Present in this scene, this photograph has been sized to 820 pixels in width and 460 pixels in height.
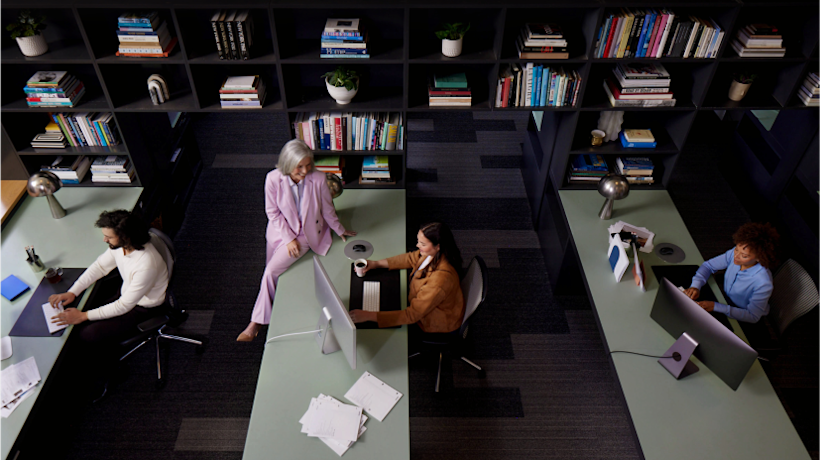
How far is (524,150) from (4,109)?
4514 mm

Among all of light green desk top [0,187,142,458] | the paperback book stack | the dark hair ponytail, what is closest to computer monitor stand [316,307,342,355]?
the dark hair ponytail

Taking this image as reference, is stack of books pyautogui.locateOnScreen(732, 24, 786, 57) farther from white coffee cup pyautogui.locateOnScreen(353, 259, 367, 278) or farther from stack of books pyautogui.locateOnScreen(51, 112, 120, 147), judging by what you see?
stack of books pyautogui.locateOnScreen(51, 112, 120, 147)

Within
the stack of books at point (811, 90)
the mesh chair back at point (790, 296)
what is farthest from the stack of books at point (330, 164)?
the stack of books at point (811, 90)

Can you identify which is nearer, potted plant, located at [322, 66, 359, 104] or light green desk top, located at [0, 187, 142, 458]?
light green desk top, located at [0, 187, 142, 458]

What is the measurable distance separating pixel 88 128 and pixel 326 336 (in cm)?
261

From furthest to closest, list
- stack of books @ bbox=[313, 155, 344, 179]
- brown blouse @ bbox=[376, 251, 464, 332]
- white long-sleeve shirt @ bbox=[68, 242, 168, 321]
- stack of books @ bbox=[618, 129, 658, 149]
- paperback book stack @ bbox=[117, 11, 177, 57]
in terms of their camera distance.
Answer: stack of books @ bbox=[313, 155, 344, 179] < stack of books @ bbox=[618, 129, 658, 149] < paperback book stack @ bbox=[117, 11, 177, 57] < white long-sleeve shirt @ bbox=[68, 242, 168, 321] < brown blouse @ bbox=[376, 251, 464, 332]

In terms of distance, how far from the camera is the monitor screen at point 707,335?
2.71 m

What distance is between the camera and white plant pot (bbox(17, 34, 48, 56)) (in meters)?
3.63

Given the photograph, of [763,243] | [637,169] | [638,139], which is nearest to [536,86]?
[638,139]

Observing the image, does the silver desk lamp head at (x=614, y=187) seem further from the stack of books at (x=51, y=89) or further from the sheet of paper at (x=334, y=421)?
the stack of books at (x=51, y=89)

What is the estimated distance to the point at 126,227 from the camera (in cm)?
329

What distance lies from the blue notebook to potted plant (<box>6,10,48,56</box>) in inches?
58.4

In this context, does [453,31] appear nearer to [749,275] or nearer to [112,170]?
[749,275]

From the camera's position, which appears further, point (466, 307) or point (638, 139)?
point (638, 139)
